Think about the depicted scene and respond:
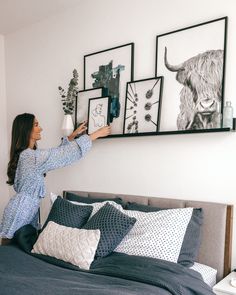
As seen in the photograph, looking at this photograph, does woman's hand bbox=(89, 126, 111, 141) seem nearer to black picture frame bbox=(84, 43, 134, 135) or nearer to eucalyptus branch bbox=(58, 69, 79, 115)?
black picture frame bbox=(84, 43, 134, 135)

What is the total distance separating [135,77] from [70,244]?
1489 millimetres

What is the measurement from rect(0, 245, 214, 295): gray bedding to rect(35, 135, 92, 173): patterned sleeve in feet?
2.81

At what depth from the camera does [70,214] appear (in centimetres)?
244

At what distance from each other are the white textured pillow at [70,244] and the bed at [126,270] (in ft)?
0.14

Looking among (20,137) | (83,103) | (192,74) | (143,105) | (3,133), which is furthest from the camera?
(3,133)

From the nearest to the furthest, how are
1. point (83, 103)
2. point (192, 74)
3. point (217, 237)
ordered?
point (217, 237), point (192, 74), point (83, 103)

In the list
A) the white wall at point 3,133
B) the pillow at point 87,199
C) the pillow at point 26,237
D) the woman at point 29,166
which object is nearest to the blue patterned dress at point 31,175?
the woman at point 29,166

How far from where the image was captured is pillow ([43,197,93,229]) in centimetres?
239

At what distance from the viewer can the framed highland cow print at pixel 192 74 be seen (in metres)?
2.29

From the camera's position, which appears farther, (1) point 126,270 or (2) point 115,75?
(2) point 115,75

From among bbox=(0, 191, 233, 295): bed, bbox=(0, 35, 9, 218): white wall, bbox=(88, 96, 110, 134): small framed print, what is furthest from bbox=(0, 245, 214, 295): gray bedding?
bbox=(0, 35, 9, 218): white wall

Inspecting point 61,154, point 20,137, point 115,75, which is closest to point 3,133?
point 20,137

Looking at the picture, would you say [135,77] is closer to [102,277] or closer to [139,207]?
[139,207]

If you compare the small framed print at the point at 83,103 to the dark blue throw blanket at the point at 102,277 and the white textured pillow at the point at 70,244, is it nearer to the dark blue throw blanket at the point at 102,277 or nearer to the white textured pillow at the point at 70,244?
the white textured pillow at the point at 70,244
